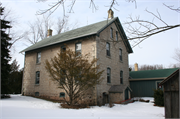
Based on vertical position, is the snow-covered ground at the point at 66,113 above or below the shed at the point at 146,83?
below

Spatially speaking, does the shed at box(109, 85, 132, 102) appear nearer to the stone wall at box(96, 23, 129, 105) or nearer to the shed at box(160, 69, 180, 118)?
the stone wall at box(96, 23, 129, 105)

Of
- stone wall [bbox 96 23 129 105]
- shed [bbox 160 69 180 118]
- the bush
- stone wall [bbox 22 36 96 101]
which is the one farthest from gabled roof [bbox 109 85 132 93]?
shed [bbox 160 69 180 118]

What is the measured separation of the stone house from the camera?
1462 centimetres

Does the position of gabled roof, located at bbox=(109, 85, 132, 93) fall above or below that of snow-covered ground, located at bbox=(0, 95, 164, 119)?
above

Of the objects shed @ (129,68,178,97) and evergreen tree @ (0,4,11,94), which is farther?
shed @ (129,68,178,97)

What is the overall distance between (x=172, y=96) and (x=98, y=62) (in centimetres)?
815

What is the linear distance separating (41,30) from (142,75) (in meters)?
26.0

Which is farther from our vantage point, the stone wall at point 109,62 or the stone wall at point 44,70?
the stone wall at point 44,70

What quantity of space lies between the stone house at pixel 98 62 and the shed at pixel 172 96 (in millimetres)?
5527

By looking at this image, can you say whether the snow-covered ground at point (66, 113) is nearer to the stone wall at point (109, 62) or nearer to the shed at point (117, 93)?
the shed at point (117, 93)

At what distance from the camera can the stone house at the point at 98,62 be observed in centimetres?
1462

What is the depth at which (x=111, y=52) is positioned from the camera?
17.1 meters

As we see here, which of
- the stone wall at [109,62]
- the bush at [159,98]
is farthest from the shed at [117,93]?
the bush at [159,98]

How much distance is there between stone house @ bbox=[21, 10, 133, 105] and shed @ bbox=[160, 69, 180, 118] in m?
5.53
